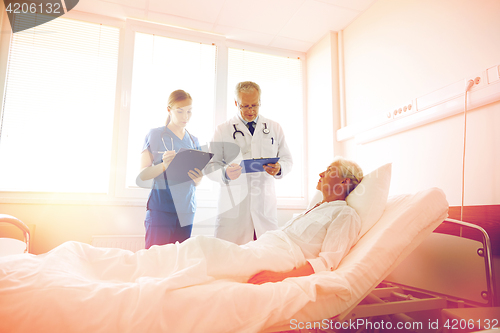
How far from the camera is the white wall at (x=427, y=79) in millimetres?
1695

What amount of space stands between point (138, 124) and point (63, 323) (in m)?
2.34

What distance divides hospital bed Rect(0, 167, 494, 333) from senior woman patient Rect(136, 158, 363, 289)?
0.12ft

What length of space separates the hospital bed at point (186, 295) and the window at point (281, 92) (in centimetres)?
218

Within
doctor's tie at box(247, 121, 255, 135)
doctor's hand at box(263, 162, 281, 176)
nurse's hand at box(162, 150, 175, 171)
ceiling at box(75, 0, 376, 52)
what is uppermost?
ceiling at box(75, 0, 376, 52)

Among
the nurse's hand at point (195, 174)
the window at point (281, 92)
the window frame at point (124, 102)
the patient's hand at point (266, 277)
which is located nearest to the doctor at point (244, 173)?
the nurse's hand at point (195, 174)

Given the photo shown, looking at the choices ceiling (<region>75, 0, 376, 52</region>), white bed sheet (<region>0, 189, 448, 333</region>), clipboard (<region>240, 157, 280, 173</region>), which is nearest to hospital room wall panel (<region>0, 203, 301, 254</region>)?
clipboard (<region>240, 157, 280, 173</region>)

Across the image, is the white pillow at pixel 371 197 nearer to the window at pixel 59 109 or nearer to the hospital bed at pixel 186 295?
the hospital bed at pixel 186 295

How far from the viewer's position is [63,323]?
80 cm

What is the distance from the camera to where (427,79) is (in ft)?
6.79

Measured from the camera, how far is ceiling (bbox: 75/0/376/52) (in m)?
2.70

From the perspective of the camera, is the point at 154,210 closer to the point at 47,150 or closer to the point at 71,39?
the point at 47,150

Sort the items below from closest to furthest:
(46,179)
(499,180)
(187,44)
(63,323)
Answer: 1. (63,323)
2. (499,180)
3. (46,179)
4. (187,44)

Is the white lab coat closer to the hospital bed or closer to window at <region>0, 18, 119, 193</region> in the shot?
the hospital bed

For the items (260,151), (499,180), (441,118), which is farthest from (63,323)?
(441,118)
